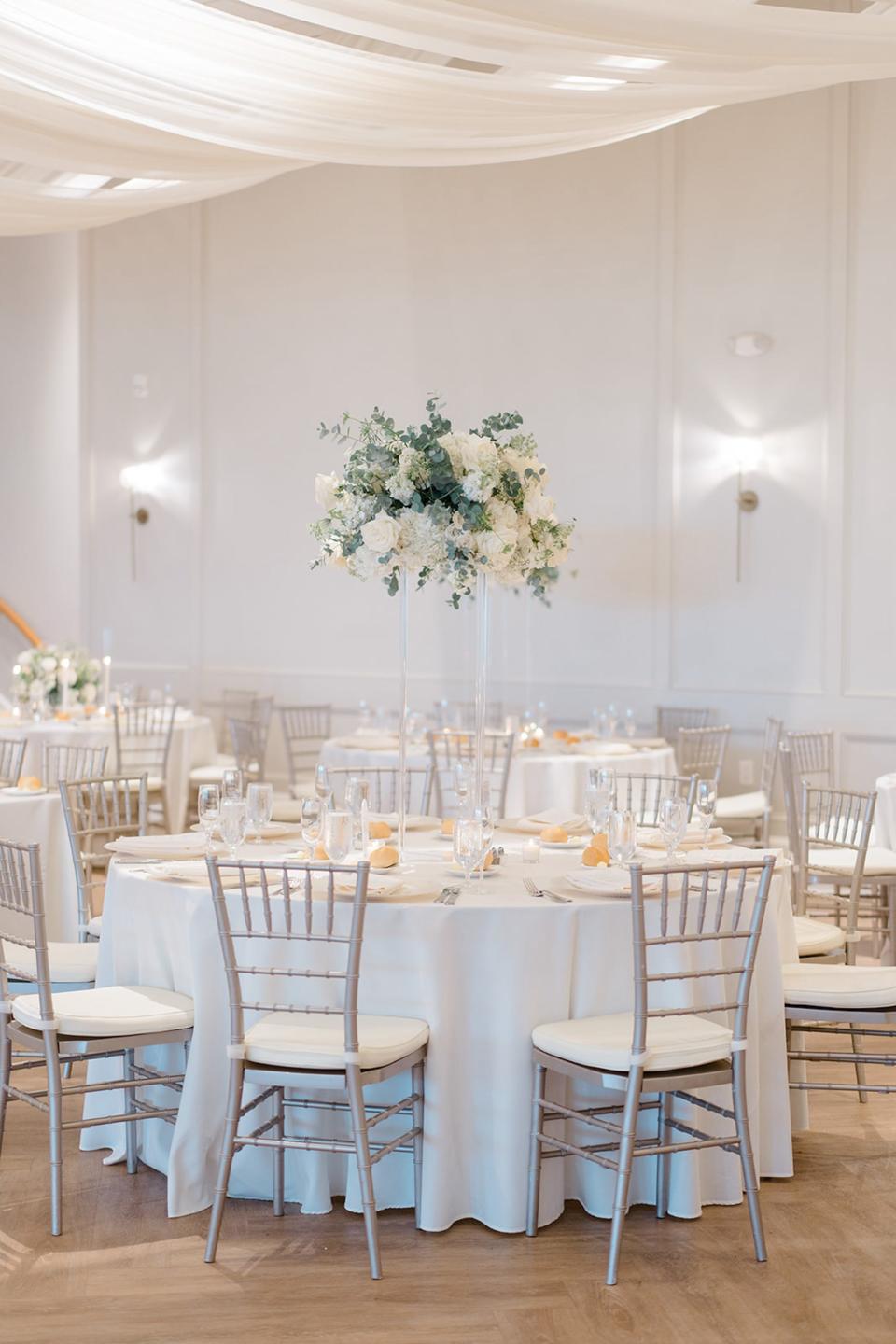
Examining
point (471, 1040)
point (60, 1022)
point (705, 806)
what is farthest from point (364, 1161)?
point (705, 806)

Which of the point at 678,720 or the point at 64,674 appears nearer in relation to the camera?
the point at 64,674

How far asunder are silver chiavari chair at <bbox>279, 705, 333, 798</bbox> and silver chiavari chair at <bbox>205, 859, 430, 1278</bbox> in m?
5.08

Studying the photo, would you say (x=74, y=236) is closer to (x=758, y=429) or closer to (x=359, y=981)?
(x=758, y=429)

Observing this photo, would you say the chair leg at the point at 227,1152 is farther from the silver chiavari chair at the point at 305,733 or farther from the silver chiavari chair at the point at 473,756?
the silver chiavari chair at the point at 305,733

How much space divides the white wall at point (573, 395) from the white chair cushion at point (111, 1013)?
535 cm

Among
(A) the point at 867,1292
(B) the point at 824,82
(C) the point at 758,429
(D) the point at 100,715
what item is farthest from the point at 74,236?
(A) the point at 867,1292

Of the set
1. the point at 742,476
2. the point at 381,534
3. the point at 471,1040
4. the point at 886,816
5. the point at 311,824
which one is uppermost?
the point at 742,476

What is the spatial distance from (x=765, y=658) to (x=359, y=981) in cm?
532

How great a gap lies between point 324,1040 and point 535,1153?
619mm

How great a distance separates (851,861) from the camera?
5.90m

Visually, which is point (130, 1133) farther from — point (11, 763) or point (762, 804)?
point (762, 804)

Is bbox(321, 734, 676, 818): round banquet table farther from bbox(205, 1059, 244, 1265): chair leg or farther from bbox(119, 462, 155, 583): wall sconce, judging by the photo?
bbox(205, 1059, 244, 1265): chair leg

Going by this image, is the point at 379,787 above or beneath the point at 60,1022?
above

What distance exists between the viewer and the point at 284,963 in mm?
3762
